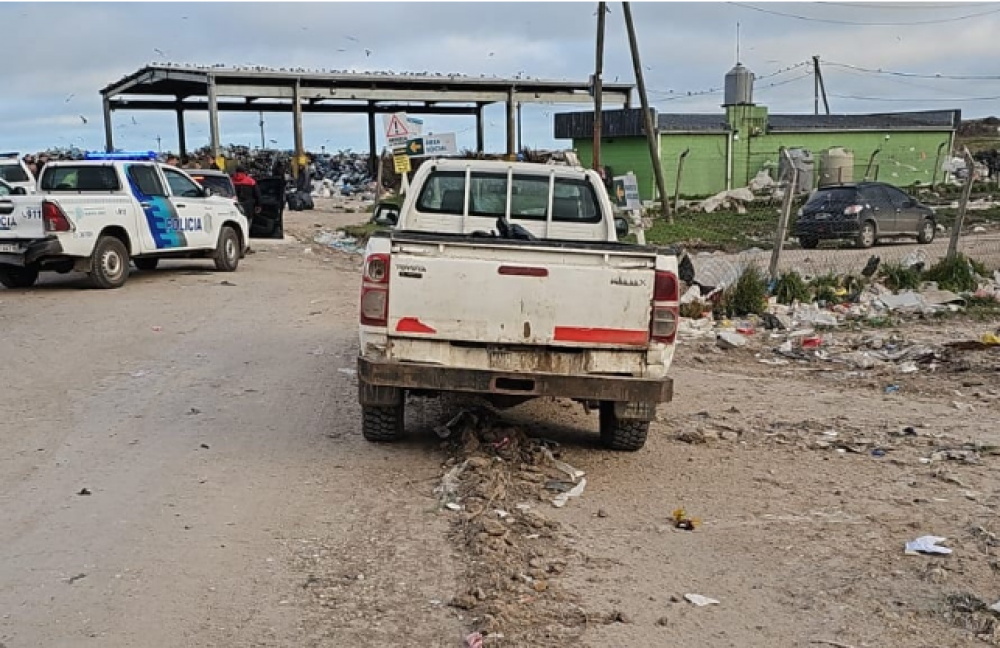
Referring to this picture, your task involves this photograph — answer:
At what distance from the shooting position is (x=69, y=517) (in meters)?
5.66

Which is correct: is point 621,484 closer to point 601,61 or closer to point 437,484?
point 437,484

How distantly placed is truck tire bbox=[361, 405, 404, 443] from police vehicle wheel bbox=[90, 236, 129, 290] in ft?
31.6

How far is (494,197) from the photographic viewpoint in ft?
29.4

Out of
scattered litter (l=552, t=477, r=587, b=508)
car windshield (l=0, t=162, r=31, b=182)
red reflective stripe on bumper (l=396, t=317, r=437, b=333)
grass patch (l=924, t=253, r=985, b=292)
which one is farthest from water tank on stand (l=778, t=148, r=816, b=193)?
red reflective stripe on bumper (l=396, t=317, r=437, b=333)

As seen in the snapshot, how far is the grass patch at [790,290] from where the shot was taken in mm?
13867

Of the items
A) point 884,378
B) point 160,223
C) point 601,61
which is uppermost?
point 601,61

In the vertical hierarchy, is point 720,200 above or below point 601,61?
below

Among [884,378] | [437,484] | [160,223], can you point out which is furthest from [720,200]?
[437,484]

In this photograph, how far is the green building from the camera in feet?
132

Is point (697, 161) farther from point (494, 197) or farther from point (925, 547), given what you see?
point (925, 547)

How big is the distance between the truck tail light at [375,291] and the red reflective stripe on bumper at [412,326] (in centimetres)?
10

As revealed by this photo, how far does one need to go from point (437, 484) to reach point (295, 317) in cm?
749

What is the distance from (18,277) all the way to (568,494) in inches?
492

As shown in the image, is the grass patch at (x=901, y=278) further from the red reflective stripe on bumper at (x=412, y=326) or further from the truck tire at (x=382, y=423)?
the red reflective stripe on bumper at (x=412, y=326)
